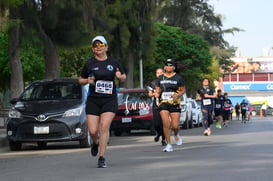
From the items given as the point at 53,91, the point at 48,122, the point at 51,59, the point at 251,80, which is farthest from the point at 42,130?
the point at 251,80

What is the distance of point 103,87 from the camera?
444 inches

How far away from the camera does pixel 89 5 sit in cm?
2817

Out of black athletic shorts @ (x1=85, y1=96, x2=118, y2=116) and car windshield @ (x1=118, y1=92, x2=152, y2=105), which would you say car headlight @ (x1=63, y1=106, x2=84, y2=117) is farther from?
car windshield @ (x1=118, y1=92, x2=152, y2=105)

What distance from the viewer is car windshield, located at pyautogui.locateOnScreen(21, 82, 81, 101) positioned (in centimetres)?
1709

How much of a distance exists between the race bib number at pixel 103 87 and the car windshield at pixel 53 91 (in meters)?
5.66

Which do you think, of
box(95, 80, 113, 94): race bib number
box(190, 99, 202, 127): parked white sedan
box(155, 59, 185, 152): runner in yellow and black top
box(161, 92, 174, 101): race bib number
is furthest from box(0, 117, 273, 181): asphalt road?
box(190, 99, 202, 127): parked white sedan

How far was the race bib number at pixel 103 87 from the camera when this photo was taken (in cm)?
1125

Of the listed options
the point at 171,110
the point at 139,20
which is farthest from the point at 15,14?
the point at 139,20

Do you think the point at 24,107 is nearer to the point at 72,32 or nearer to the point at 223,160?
the point at 223,160

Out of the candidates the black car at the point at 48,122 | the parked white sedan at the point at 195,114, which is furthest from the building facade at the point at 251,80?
the black car at the point at 48,122

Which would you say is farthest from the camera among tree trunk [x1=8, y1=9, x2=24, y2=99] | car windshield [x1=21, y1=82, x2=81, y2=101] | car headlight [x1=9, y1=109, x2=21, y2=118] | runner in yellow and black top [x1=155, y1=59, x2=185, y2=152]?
tree trunk [x1=8, y1=9, x2=24, y2=99]

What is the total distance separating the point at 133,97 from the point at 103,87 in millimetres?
13205

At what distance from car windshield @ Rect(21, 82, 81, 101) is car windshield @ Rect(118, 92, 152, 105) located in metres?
6.89

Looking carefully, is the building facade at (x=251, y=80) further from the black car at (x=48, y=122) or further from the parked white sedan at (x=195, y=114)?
the black car at (x=48, y=122)
